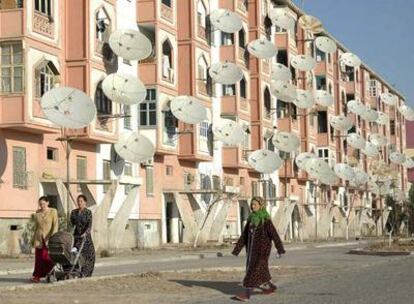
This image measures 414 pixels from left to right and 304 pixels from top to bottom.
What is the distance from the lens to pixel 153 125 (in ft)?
148

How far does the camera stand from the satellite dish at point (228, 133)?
4984 cm

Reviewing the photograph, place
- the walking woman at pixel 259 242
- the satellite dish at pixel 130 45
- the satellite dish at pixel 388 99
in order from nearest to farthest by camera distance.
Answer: the walking woman at pixel 259 242, the satellite dish at pixel 130 45, the satellite dish at pixel 388 99

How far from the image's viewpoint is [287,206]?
56.2 m

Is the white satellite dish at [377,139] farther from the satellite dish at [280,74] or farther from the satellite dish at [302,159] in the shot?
the satellite dish at [280,74]

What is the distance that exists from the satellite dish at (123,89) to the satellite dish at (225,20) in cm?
1431

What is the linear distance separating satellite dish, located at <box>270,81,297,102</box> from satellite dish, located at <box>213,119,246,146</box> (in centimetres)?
955

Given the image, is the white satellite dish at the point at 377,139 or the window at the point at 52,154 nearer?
the window at the point at 52,154

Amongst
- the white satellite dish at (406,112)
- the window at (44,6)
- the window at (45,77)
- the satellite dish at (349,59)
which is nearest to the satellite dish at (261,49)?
the window at (45,77)

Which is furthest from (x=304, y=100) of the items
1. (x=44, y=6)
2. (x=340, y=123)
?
(x=44, y=6)

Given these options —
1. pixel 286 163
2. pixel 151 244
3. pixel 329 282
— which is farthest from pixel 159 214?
pixel 329 282

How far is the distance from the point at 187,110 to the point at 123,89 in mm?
6503

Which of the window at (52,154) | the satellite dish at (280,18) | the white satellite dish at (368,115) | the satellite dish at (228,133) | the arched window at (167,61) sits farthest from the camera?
the white satellite dish at (368,115)

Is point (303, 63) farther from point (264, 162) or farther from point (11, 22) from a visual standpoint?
point (11, 22)

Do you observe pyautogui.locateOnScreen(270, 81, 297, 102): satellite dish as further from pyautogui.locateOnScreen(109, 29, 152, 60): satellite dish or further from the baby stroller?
the baby stroller
